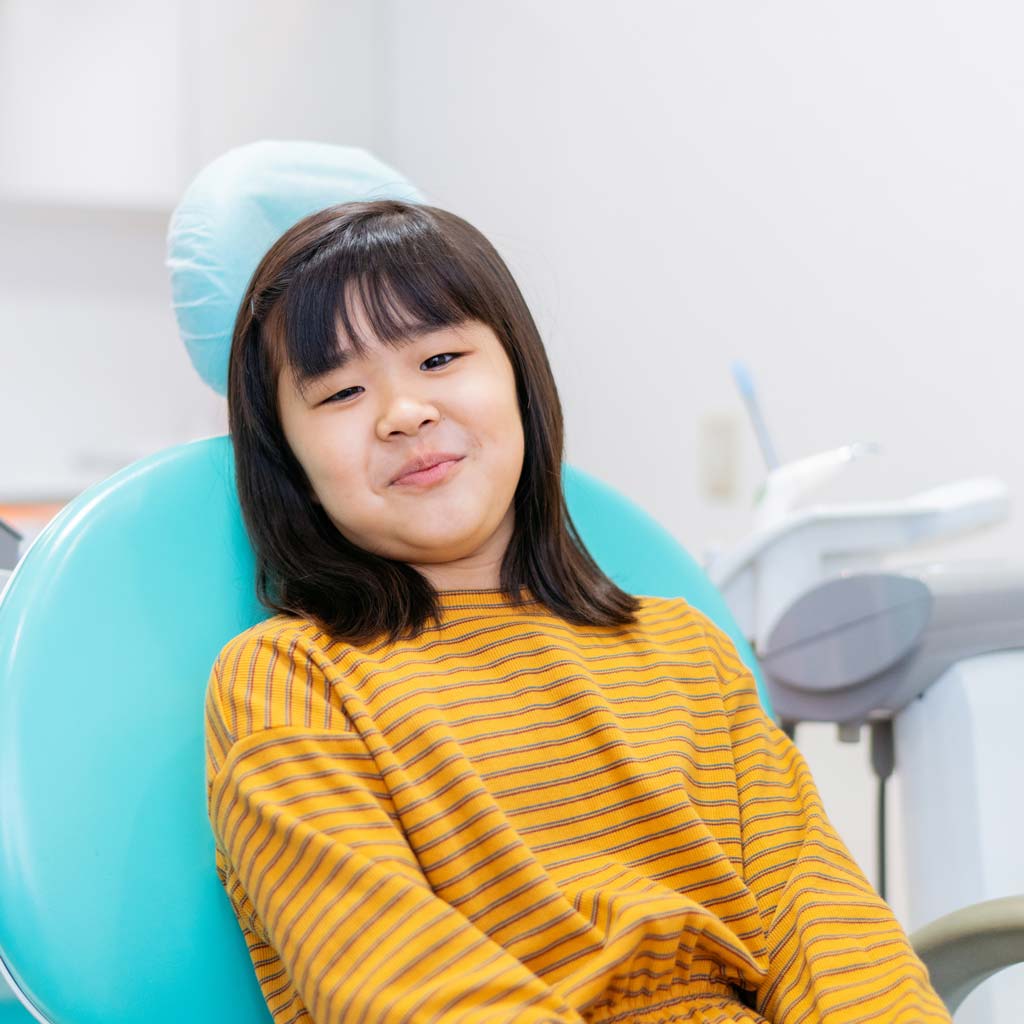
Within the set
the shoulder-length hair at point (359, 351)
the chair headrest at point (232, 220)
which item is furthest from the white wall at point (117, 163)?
the shoulder-length hair at point (359, 351)

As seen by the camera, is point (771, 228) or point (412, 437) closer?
point (412, 437)

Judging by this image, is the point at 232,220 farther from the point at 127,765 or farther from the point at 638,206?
the point at 638,206

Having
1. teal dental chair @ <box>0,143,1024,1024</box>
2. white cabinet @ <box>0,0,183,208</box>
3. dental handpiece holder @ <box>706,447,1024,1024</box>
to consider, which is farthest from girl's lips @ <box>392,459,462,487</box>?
white cabinet @ <box>0,0,183,208</box>

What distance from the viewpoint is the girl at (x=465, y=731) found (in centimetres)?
71

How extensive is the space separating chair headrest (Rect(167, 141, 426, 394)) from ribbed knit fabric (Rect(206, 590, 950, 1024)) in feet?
0.91

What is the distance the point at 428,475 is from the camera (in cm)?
89

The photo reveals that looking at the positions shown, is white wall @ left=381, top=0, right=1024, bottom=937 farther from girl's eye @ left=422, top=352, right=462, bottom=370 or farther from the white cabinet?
girl's eye @ left=422, top=352, right=462, bottom=370

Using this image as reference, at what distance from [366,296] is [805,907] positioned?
0.50m

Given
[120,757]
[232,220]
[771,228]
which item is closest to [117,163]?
[771,228]

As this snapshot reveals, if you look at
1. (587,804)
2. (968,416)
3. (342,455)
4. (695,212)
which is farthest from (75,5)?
(587,804)

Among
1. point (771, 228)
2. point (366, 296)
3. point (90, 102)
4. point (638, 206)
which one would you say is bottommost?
point (366, 296)

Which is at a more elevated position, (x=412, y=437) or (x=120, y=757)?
(x=412, y=437)

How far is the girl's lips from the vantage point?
0.88 metres

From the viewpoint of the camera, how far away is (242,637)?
0.81 metres
